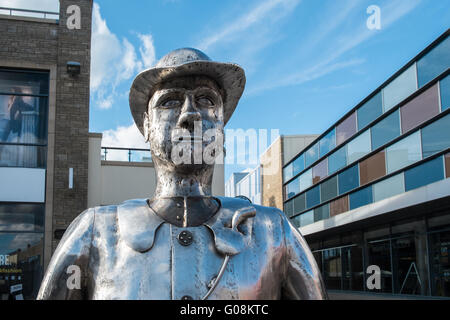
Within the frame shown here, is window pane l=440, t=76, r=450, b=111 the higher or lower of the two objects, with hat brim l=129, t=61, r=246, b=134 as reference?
higher

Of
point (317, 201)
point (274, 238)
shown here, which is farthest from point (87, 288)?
point (317, 201)

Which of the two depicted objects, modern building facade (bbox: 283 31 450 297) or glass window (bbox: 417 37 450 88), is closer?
glass window (bbox: 417 37 450 88)

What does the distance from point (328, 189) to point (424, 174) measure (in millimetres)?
9817

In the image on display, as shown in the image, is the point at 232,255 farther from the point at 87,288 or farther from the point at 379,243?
→ the point at 379,243

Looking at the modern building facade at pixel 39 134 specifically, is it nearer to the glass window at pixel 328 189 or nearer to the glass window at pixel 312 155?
the glass window at pixel 328 189

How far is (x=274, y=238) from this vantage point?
7.48 feet

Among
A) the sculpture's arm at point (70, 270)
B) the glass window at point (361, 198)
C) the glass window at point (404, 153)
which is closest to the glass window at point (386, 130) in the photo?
the glass window at point (404, 153)

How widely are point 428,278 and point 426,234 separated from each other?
54.2 inches

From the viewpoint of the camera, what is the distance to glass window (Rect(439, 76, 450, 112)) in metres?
13.8

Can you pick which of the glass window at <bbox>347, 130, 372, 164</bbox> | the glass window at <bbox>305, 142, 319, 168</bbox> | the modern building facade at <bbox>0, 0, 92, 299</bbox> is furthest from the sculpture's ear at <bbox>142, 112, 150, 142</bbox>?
the glass window at <bbox>305, 142, 319, 168</bbox>

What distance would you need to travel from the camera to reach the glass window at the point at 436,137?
1390 centimetres

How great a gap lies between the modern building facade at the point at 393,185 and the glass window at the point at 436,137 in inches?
1.2

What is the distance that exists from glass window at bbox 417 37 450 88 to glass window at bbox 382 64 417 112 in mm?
490

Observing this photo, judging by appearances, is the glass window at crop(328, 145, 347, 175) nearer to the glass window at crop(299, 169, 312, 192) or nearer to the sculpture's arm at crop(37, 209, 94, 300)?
the glass window at crop(299, 169, 312, 192)
